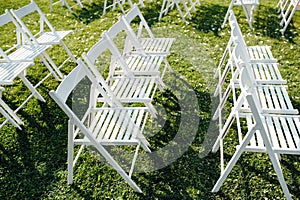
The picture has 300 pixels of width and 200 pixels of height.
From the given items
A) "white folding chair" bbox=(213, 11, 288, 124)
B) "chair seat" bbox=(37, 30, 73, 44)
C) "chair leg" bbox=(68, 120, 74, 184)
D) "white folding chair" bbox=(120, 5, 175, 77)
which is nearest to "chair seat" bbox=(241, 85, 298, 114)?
"white folding chair" bbox=(213, 11, 288, 124)

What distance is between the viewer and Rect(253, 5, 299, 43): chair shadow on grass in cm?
557

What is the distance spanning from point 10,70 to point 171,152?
218 cm

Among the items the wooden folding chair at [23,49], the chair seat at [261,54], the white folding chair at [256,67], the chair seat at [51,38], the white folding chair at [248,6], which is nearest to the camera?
the white folding chair at [256,67]

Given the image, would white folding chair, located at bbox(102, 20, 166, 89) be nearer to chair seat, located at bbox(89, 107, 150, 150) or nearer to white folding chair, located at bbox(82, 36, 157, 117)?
Answer: white folding chair, located at bbox(82, 36, 157, 117)

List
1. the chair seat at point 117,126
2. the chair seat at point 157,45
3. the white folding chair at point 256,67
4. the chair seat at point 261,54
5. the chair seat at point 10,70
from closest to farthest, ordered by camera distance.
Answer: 1. the chair seat at point 117,126
2. the white folding chair at point 256,67
3. the chair seat at point 10,70
4. the chair seat at point 261,54
5. the chair seat at point 157,45

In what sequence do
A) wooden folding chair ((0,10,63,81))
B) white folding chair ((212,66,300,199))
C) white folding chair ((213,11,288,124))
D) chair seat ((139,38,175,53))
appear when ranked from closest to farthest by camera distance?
white folding chair ((212,66,300,199))
white folding chair ((213,11,288,124))
wooden folding chair ((0,10,63,81))
chair seat ((139,38,175,53))

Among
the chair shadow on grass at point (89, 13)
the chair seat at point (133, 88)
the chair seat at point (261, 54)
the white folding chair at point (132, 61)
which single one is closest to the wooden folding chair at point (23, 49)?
the white folding chair at point (132, 61)

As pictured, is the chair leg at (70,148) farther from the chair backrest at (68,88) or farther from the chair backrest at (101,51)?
the chair backrest at (101,51)

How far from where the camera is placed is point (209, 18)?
6.38 meters

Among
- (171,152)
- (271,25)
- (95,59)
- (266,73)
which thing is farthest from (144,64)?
(271,25)

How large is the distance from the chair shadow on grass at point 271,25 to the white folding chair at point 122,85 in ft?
10.6

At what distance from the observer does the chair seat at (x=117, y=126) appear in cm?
275

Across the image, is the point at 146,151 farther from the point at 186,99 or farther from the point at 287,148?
the point at 287,148

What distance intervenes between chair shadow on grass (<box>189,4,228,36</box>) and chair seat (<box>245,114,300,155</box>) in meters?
3.25
